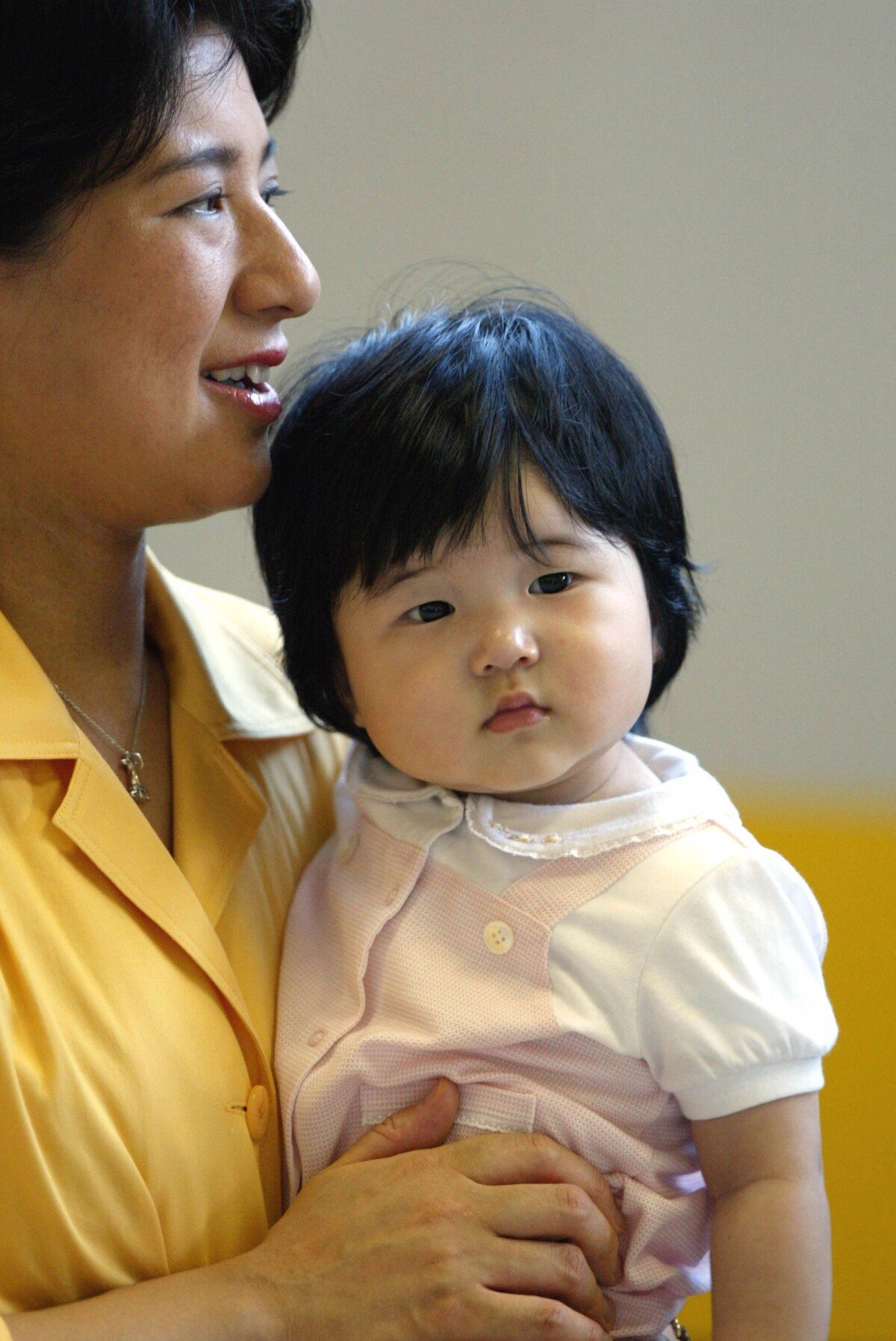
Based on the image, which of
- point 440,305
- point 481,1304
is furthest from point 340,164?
point 481,1304

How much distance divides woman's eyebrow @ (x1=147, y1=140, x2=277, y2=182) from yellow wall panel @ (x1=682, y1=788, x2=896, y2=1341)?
1.31 m

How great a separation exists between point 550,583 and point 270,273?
1.38 feet

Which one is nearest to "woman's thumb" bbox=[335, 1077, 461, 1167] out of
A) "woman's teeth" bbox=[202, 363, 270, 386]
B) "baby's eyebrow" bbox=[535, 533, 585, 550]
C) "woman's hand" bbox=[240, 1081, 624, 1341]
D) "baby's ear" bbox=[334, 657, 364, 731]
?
"woman's hand" bbox=[240, 1081, 624, 1341]

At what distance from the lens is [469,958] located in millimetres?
1184

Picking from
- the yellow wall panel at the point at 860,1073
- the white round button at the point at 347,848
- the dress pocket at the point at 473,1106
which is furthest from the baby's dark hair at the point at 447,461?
the yellow wall panel at the point at 860,1073

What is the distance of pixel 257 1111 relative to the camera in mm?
1180

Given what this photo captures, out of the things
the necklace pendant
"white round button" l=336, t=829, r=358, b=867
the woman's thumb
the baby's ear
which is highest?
the baby's ear

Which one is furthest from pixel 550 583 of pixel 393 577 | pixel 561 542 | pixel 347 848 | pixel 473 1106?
pixel 473 1106

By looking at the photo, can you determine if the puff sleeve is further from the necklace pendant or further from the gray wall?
the gray wall

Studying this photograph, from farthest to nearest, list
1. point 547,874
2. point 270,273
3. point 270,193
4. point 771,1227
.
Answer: point 270,193
point 270,273
point 547,874
point 771,1227

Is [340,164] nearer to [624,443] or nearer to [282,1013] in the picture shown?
[624,443]

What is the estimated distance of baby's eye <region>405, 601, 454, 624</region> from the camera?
1.18 m

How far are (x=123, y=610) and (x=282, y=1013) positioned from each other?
0.45 metres

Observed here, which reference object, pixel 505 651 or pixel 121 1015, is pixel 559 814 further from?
pixel 121 1015
